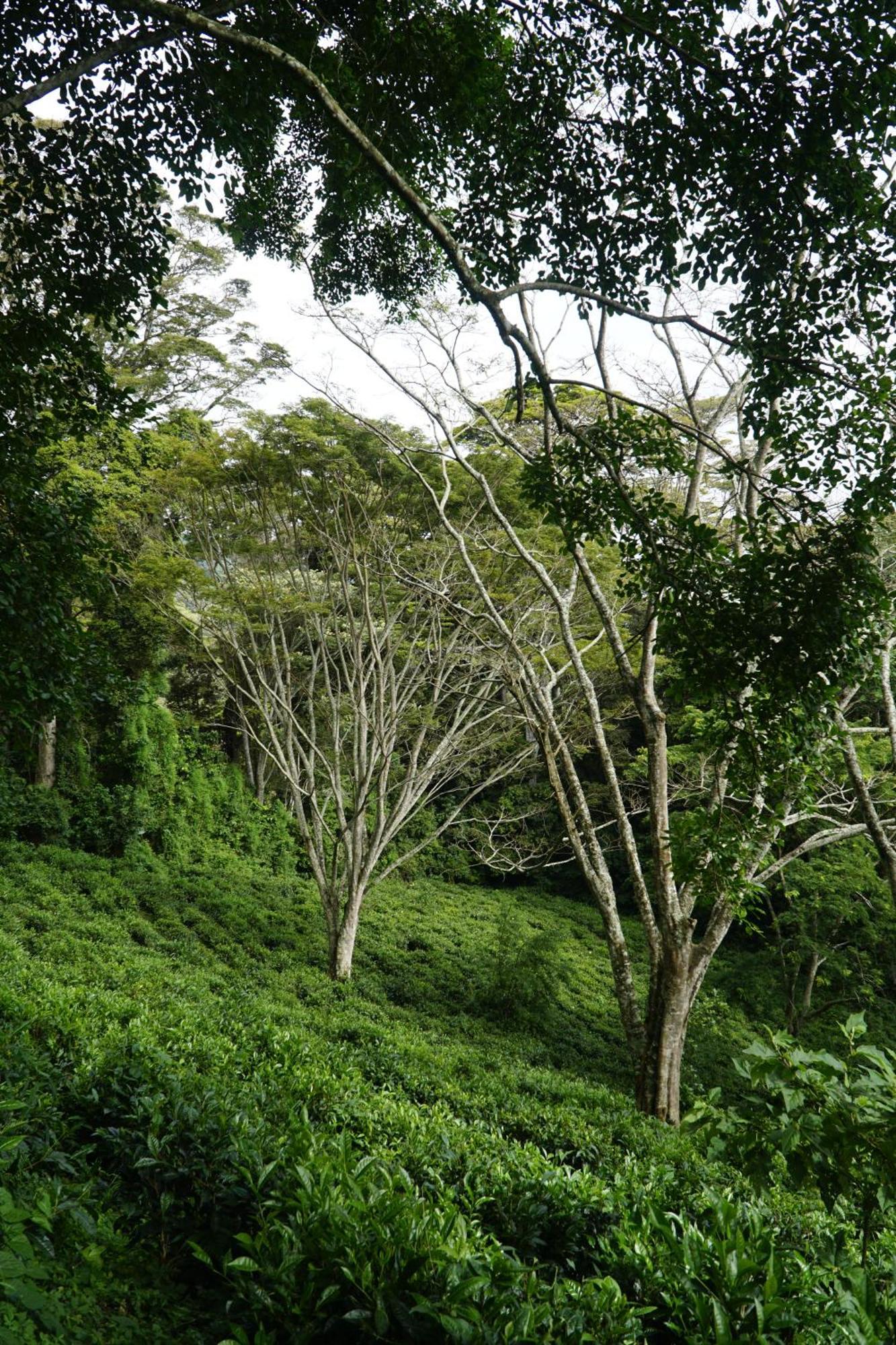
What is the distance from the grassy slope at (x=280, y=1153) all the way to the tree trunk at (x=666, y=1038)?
0.42 m

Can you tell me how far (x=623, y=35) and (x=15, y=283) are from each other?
3.58m

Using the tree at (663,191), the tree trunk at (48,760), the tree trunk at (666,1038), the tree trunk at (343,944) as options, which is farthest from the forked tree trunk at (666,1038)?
the tree trunk at (48,760)

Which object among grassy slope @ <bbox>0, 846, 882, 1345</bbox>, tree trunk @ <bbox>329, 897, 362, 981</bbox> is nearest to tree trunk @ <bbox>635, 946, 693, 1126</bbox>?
grassy slope @ <bbox>0, 846, 882, 1345</bbox>

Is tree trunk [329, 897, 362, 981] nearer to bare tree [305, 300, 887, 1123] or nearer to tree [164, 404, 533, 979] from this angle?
tree [164, 404, 533, 979]

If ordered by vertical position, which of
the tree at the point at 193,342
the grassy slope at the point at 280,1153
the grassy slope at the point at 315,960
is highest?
the tree at the point at 193,342

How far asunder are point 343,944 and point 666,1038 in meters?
5.69

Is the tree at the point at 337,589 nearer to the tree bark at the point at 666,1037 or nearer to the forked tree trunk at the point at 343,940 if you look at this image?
the forked tree trunk at the point at 343,940

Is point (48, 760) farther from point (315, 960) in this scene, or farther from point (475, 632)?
point (475, 632)

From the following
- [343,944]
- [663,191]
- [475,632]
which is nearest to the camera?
[663,191]

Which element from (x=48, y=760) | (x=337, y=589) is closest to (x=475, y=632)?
(x=337, y=589)

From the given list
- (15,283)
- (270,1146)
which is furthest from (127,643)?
(270,1146)

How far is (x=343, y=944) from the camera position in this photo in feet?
38.1

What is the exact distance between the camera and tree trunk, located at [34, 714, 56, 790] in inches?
544

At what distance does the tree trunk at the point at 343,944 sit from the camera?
1155cm
